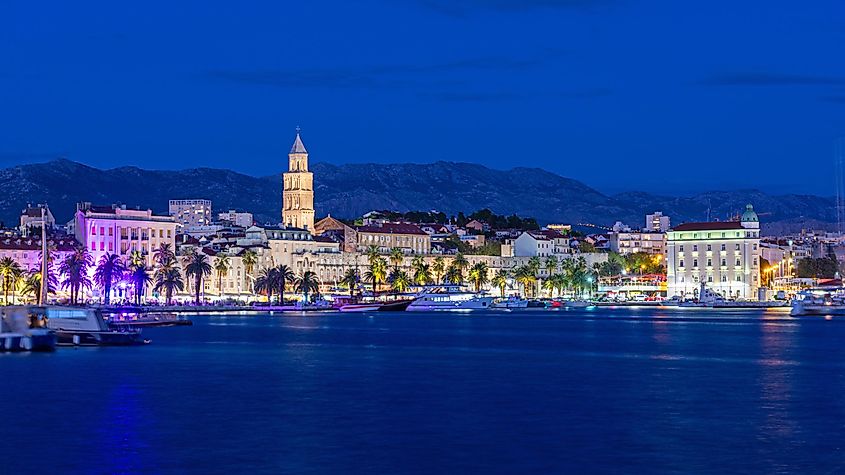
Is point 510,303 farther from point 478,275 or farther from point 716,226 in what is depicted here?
point 716,226

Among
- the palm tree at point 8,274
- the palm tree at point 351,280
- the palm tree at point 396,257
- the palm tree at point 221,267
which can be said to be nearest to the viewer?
the palm tree at point 8,274

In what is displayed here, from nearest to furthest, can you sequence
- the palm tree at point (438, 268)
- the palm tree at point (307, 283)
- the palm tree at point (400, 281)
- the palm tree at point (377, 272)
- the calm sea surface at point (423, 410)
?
the calm sea surface at point (423, 410) → the palm tree at point (307, 283) → the palm tree at point (377, 272) → the palm tree at point (400, 281) → the palm tree at point (438, 268)

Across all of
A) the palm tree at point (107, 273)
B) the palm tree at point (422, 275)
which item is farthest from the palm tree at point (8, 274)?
the palm tree at point (422, 275)

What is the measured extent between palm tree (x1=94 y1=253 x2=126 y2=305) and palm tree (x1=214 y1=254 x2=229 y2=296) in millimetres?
18979

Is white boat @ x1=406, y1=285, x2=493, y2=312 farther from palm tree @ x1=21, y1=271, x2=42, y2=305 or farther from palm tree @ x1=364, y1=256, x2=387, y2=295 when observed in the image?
palm tree @ x1=21, y1=271, x2=42, y2=305

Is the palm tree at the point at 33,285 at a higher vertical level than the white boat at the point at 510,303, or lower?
higher

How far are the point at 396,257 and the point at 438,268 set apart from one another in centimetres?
922

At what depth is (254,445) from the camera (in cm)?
3203

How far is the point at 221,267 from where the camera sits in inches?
6358

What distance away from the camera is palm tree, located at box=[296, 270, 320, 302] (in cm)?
16229

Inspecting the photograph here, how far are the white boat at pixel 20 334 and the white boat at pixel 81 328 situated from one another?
204 centimetres

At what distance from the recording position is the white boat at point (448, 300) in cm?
15838

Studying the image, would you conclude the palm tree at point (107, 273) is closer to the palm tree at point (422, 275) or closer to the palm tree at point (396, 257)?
the palm tree at point (396, 257)

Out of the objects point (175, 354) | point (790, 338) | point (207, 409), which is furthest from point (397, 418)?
point (790, 338)
